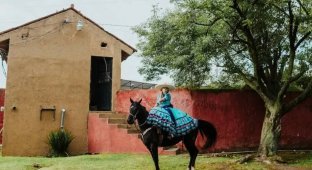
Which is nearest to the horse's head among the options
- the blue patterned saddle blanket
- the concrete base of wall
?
the blue patterned saddle blanket

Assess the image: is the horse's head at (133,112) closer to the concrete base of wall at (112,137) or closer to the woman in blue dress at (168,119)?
the woman in blue dress at (168,119)

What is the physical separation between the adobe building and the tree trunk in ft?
26.0

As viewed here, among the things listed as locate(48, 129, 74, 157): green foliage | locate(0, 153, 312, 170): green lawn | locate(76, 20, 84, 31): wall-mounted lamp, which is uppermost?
locate(76, 20, 84, 31): wall-mounted lamp

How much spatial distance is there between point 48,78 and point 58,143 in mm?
2904

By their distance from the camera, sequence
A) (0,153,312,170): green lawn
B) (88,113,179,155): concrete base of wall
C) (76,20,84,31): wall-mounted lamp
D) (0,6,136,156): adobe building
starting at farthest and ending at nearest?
(76,20,84,31): wall-mounted lamp
(0,6,136,156): adobe building
(88,113,179,155): concrete base of wall
(0,153,312,170): green lawn

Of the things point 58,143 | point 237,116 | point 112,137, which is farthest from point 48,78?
point 237,116

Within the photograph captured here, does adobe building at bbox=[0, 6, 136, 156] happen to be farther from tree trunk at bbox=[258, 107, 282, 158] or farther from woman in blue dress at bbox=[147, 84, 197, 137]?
→ woman in blue dress at bbox=[147, 84, 197, 137]

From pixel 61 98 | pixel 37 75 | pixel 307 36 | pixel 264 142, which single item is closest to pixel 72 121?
pixel 61 98

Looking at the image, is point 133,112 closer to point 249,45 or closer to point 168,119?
point 168,119

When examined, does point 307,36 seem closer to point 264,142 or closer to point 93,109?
point 264,142

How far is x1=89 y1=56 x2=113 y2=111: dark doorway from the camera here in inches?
843

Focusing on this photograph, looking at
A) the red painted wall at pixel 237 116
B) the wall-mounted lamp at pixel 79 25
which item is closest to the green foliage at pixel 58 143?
the red painted wall at pixel 237 116

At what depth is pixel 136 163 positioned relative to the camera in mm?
13945

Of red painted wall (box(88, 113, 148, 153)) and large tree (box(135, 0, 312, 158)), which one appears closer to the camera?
large tree (box(135, 0, 312, 158))
